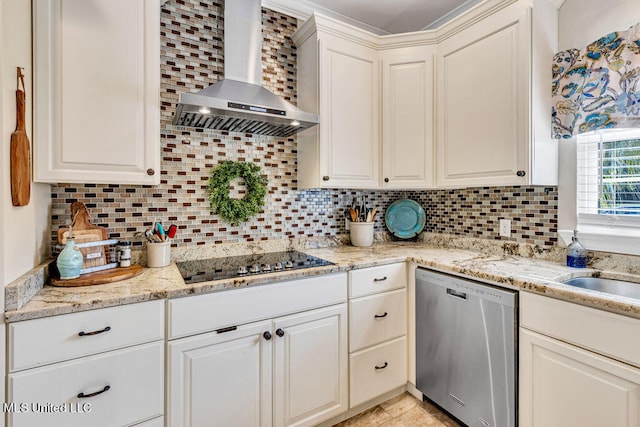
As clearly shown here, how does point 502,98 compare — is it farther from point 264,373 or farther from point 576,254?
point 264,373

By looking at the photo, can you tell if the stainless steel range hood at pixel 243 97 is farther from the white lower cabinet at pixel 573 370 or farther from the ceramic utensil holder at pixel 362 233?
the white lower cabinet at pixel 573 370

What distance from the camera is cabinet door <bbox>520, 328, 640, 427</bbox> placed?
1.06m

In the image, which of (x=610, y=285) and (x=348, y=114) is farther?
(x=348, y=114)

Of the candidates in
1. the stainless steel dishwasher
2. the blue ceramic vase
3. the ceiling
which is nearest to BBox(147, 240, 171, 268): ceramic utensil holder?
the blue ceramic vase

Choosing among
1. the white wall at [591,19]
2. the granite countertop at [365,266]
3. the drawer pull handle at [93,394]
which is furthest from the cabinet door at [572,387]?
the drawer pull handle at [93,394]

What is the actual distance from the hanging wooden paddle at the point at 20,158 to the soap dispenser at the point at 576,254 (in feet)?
8.00

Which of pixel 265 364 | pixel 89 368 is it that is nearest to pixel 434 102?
pixel 265 364

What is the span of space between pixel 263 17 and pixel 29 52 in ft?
4.41

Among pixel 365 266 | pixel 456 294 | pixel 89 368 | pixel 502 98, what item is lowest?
pixel 89 368

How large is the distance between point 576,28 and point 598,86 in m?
0.39

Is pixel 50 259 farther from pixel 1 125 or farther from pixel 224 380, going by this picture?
pixel 224 380

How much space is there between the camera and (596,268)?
1.57 meters

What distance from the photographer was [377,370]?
1819 mm

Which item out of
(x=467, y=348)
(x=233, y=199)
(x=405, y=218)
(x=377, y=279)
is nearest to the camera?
(x=467, y=348)
